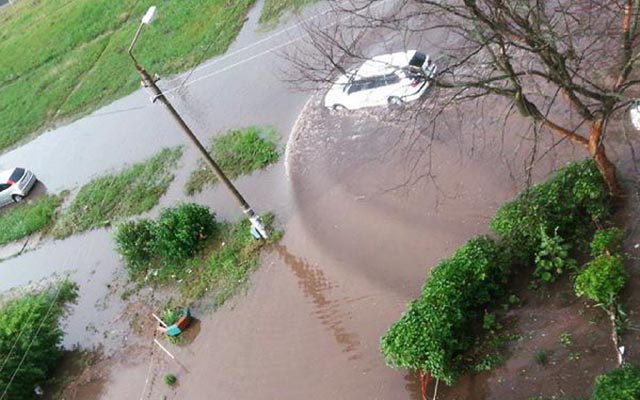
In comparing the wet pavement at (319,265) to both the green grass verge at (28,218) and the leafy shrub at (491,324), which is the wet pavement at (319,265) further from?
the green grass verge at (28,218)

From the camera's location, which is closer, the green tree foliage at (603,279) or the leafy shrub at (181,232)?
the green tree foliage at (603,279)

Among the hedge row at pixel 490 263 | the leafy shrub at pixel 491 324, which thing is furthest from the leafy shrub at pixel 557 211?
the leafy shrub at pixel 491 324

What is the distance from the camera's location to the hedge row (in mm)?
11102

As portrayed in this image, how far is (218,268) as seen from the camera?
55.4 feet

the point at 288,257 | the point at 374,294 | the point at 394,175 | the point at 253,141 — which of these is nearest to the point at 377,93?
the point at 394,175

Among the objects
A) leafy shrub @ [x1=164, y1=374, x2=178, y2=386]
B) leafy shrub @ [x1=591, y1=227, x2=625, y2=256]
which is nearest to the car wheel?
leafy shrub @ [x1=591, y1=227, x2=625, y2=256]

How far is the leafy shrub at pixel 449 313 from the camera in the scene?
36.0 ft

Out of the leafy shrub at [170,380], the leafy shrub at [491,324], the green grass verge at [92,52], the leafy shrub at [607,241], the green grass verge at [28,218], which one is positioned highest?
the green grass verge at [92,52]

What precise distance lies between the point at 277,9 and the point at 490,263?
19.1 metres

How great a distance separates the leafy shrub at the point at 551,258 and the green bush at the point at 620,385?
307 cm

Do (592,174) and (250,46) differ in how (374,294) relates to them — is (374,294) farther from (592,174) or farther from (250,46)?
(250,46)

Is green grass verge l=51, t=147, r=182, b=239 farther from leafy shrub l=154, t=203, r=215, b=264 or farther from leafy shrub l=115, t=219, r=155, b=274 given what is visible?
leafy shrub l=154, t=203, r=215, b=264

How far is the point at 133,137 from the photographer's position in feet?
80.8

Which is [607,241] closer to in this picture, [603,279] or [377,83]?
[603,279]
